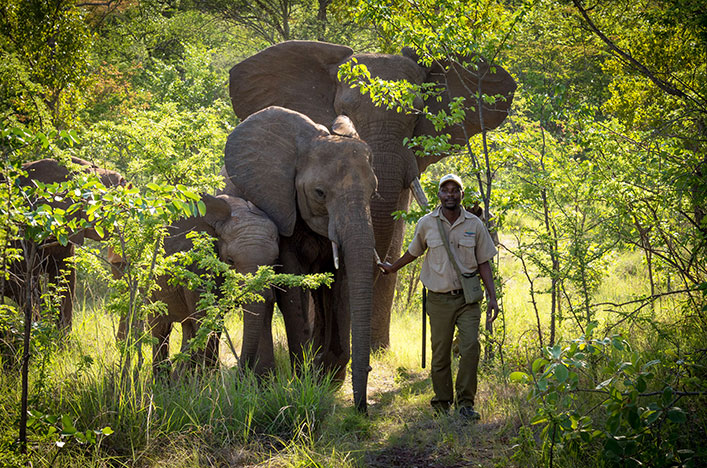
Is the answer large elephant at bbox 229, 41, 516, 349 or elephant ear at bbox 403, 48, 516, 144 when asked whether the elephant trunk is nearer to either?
large elephant at bbox 229, 41, 516, 349

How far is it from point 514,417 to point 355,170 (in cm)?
274

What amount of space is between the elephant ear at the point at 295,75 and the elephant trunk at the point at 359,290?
3.25m

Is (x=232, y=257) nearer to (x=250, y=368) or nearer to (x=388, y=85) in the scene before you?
(x=250, y=368)

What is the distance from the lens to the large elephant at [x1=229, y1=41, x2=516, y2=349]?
8836 mm

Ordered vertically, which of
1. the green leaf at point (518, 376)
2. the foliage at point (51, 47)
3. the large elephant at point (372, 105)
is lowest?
the green leaf at point (518, 376)

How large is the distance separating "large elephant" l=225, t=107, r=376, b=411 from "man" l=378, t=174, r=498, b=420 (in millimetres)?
620

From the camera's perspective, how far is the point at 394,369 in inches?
365

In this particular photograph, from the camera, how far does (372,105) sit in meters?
8.95

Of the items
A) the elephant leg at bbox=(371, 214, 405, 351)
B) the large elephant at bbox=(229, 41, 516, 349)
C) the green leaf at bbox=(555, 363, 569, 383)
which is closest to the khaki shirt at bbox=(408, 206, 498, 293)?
the large elephant at bbox=(229, 41, 516, 349)

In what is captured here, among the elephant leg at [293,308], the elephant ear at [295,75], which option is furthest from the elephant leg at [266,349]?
the elephant ear at [295,75]

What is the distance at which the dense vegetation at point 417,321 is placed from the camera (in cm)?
444

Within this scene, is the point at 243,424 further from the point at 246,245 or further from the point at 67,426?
the point at 246,245

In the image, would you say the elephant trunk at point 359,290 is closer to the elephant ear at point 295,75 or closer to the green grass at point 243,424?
the green grass at point 243,424

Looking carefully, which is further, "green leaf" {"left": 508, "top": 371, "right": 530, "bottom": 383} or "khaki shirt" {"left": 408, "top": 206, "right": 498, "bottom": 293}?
"khaki shirt" {"left": 408, "top": 206, "right": 498, "bottom": 293}
